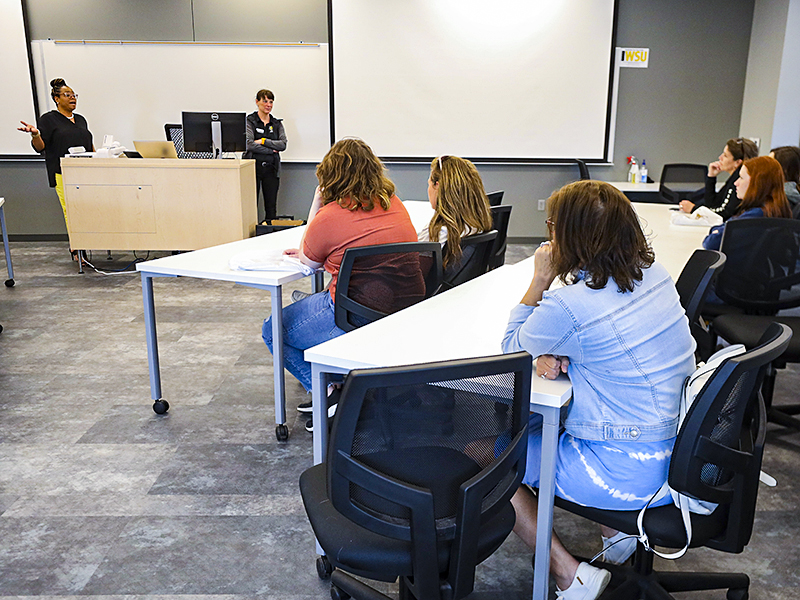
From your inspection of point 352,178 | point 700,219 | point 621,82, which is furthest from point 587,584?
point 621,82

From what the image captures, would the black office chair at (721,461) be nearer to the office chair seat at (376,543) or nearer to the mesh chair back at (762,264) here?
the office chair seat at (376,543)

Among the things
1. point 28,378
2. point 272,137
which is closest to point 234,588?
point 28,378

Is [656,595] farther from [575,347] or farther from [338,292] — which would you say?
[338,292]

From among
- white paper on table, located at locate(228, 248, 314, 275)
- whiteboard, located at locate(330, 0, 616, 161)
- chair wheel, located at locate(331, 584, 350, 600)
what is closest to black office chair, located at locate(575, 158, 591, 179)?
whiteboard, located at locate(330, 0, 616, 161)

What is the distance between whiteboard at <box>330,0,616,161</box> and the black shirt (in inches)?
96.6

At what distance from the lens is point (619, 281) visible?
4.96 ft

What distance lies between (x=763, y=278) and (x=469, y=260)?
129cm

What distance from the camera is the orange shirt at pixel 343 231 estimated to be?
2602 millimetres

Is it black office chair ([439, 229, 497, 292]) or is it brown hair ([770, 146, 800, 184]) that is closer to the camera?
black office chair ([439, 229, 497, 292])

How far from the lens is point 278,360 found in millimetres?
2777

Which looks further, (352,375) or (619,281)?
(619,281)

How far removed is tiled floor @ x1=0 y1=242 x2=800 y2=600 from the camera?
199 cm

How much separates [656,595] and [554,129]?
242 inches

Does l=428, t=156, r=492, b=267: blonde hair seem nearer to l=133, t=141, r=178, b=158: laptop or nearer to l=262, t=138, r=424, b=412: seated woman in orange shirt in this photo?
l=262, t=138, r=424, b=412: seated woman in orange shirt
